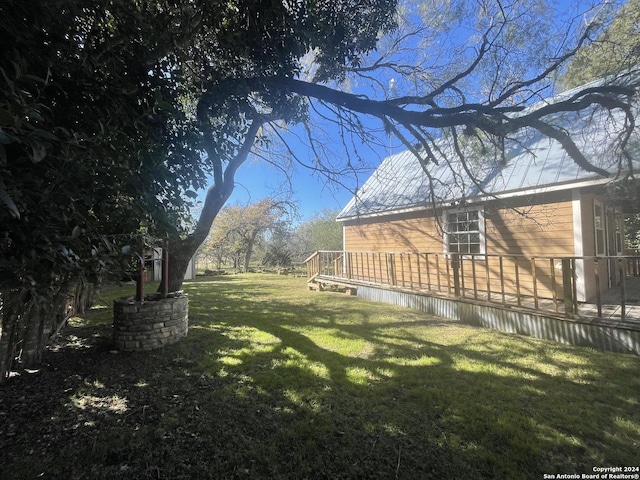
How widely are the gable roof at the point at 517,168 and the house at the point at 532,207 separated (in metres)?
0.02

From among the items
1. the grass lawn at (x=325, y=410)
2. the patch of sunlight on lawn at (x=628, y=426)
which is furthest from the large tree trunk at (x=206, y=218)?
the patch of sunlight on lawn at (x=628, y=426)

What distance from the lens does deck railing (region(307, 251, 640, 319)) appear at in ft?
14.6

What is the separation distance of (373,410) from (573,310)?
3.71 m

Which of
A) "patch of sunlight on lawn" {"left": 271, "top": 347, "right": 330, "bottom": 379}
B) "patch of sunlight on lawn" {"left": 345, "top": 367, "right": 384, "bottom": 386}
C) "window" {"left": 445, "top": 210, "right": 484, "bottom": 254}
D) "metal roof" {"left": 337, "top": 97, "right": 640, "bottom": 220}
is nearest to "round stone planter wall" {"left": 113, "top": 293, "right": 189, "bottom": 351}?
"patch of sunlight on lawn" {"left": 271, "top": 347, "right": 330, "bottom": 379}

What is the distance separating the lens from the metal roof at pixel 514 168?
13.1 feet

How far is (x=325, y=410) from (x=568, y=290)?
4086 mm

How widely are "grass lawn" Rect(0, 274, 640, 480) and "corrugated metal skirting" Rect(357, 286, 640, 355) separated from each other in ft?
0.85

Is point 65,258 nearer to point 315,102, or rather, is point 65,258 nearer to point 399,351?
point 399,351

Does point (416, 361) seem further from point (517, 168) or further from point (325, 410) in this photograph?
point (517, 168)

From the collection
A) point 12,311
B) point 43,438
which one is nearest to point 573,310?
point 43,438

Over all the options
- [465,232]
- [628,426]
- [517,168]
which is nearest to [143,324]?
[628,426]

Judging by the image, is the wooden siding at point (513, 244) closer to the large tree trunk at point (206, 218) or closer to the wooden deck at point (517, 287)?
the wooden deck at point (517, 287)

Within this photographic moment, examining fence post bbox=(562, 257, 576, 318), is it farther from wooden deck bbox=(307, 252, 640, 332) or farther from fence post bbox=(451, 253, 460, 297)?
fence post bbox=(451, 253, 460, 297)

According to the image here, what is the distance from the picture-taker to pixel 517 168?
664 centimetres
